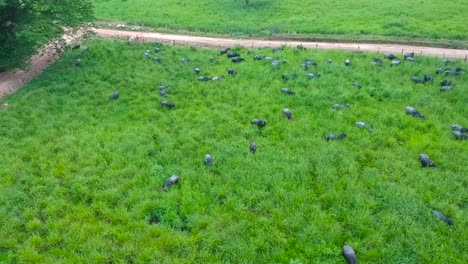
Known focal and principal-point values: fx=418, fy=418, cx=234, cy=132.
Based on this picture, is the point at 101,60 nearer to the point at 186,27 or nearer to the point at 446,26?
the point at 186,27

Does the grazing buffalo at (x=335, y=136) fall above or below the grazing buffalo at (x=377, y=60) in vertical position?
below

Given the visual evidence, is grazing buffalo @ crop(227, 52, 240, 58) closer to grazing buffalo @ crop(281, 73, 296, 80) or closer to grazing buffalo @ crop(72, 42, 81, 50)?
grazing buffalo @ crop(281, 73, 296, 80)

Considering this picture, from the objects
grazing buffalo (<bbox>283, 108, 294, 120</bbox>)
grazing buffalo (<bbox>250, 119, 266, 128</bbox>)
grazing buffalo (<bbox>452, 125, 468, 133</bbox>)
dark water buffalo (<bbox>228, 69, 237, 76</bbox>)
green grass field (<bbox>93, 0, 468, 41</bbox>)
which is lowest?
grazing buffalo (<bbox>452, 125, 468, 133</bbox>)

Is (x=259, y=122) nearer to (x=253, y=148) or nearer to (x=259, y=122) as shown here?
(x=259, y=122)

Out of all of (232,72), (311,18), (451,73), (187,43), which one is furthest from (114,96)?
(311,18)

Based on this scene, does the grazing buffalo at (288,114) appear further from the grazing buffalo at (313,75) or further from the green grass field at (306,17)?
the green grass field at (306,17)

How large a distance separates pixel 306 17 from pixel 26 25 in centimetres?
2496

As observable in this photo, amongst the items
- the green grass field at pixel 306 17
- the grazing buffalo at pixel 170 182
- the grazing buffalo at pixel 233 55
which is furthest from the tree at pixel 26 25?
the grazing buffalo at pixel 170 182

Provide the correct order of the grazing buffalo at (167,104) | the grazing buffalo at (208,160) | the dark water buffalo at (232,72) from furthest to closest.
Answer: the dark water buffalo at (232,72)
the grazing buffalo at (167,104)
the grazing buffalo at (208,160)

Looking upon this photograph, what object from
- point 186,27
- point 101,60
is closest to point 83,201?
point 101,60

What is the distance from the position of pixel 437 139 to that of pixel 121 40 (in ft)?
78.7

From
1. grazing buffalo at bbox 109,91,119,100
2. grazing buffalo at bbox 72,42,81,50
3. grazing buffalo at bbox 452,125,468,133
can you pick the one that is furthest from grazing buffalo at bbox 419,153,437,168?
grazing buffalo at bbox 72,42,81,50

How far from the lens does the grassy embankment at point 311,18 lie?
3506 cm

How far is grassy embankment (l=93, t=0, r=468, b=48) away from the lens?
115ft
